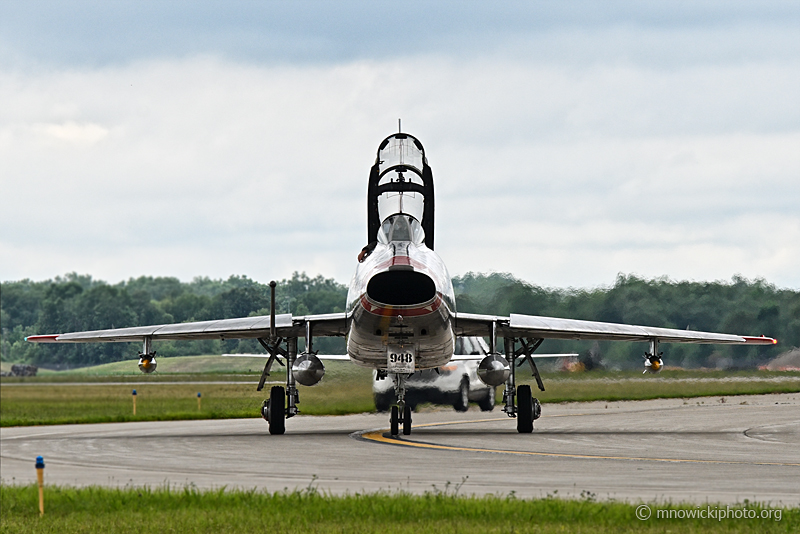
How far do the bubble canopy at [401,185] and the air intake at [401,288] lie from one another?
296 cm

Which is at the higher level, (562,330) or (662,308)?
(662,308)

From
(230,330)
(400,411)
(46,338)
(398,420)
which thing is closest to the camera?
(398,420)

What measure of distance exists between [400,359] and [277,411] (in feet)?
15.5

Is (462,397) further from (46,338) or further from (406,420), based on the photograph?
(46,338)

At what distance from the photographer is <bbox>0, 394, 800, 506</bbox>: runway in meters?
12.7

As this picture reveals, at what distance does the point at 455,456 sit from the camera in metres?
16.6

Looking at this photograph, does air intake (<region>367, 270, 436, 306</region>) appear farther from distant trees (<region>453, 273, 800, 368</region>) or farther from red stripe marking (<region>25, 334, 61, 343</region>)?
distant trees (<region>453, 273, 800, 368</region>)

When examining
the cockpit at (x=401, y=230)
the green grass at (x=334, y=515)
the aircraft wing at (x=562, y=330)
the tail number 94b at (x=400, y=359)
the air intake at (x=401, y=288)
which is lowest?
the green grass at (x=334, y=515)

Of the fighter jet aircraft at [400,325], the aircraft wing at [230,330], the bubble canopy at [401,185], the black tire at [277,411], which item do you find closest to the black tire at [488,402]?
the fighter jet aircraft at [400,325]

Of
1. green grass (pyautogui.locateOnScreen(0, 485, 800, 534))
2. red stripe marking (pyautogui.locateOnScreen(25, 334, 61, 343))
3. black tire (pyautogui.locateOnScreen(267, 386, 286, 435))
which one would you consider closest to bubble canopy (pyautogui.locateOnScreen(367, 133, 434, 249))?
black tire (pyautogui.locateOnScreen(267, 386, 286, 435))

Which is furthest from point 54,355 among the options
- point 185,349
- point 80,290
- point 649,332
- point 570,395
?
point 649,332

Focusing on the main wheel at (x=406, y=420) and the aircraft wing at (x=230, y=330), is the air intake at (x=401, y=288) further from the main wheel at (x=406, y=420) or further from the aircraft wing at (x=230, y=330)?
the main wheel at (x=406, y=420)

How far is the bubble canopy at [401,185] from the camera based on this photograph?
63.3 ft

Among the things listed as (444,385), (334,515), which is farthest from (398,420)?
(334,515)
